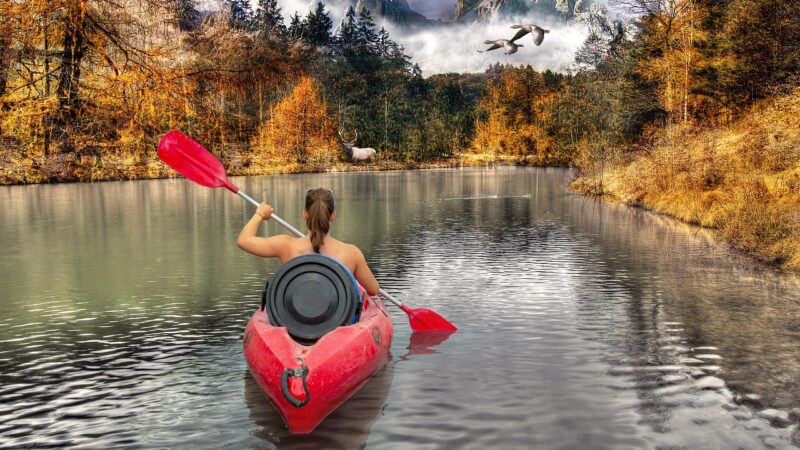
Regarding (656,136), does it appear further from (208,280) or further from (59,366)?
(59,366)

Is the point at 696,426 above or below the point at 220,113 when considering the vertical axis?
below

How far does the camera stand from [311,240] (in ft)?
24.4

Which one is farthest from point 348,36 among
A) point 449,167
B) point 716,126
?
point 716,126

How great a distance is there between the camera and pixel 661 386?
778cm

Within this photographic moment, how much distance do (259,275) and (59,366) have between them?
20.5ft

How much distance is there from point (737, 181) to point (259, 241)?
1712cm

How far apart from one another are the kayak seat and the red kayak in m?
0.10

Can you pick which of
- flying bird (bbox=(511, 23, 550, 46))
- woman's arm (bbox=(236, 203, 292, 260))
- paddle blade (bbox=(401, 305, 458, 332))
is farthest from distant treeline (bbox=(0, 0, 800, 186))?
flying bird (bbox=(511, 23, 550, 46))

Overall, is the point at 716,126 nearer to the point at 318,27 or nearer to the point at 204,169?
the point at 204,169

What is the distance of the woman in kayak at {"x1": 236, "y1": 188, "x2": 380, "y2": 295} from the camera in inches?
284

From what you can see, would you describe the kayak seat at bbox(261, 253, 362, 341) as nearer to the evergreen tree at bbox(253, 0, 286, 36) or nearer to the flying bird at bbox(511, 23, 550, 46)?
the flying bird at bbox(511, 23, 550, 46)

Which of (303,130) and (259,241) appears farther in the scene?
(303,130)

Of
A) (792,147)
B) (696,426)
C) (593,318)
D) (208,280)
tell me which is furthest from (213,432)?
(792,147)

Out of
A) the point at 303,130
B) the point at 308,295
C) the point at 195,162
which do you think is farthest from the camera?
the point at 303,130
